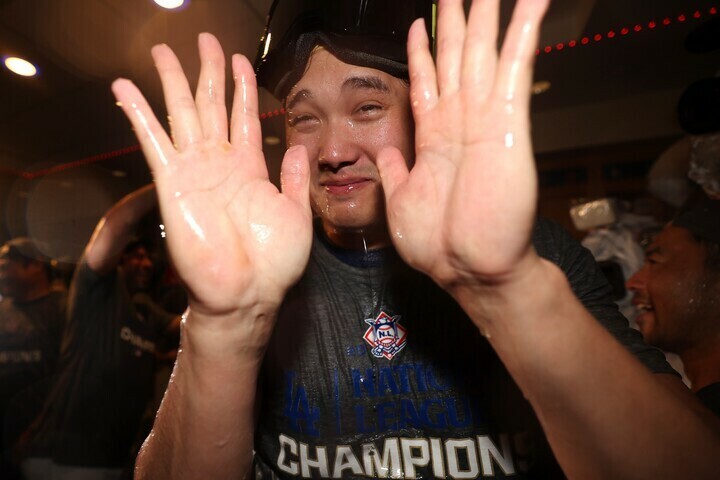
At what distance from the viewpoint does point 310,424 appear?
4.35 ft

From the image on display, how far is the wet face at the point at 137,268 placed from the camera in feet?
14.1

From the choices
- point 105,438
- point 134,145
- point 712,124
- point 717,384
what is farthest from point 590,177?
point 134,145

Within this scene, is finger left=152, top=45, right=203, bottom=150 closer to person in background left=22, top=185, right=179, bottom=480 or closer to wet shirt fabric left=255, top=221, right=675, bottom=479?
wet shirt fabric left=255, top=221, right=675, bottom=479

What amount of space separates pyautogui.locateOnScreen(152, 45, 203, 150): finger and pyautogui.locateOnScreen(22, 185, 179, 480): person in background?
6.74 ft

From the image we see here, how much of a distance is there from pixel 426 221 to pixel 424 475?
0.79m

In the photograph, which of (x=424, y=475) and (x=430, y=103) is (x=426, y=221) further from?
(x=424, y=475)

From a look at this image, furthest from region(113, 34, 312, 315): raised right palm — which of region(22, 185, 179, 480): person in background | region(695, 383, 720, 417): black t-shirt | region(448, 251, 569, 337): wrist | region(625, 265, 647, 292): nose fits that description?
region(625, 265, 647, 292): nose

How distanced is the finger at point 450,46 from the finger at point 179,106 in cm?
62

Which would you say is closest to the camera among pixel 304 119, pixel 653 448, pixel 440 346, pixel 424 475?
pixel 653 448

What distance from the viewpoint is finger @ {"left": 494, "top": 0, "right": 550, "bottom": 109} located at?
861 mm

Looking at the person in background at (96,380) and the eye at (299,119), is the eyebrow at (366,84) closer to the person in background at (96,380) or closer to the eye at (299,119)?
the eye at (299,119)

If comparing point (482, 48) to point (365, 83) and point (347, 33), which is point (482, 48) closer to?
point (365, 83)

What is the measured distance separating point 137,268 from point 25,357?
1.23m

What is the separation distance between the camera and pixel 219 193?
1.05 metres
